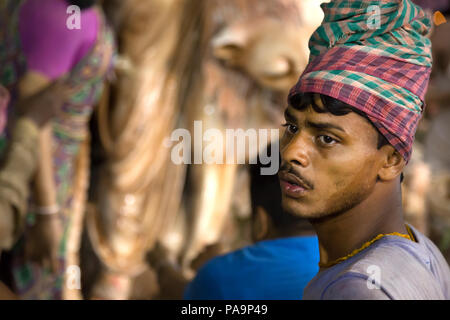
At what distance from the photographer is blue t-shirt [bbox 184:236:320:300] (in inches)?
48.9

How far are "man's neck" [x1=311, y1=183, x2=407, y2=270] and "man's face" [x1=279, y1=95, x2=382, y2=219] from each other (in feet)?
0.04

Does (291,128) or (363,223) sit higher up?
(291,128)

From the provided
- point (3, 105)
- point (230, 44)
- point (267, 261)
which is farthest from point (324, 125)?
point (230, 44)

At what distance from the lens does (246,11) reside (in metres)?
2.44

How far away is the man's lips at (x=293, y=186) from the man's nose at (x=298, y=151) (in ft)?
0.06

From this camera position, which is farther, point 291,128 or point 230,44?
point 230,44

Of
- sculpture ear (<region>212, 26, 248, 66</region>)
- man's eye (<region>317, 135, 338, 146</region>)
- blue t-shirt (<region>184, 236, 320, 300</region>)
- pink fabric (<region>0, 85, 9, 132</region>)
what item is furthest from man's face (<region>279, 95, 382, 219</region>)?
sculpture ear (<region>212, 26, 248, 66</region>)

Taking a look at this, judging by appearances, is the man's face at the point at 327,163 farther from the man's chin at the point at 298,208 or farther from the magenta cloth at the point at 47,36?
the magenta cloth at the point at 47,36

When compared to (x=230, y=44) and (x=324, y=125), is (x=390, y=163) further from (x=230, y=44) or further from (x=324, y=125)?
(x=230, y=44)

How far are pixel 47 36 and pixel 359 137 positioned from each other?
1.15 meters

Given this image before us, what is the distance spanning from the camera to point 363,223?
79cm

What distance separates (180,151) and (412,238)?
1776 mm

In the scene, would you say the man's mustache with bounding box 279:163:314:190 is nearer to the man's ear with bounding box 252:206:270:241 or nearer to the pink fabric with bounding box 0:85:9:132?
the man's ear with bounding box 252:206:270:241

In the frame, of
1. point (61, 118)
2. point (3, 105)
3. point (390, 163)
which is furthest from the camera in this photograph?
point (61, 118)
